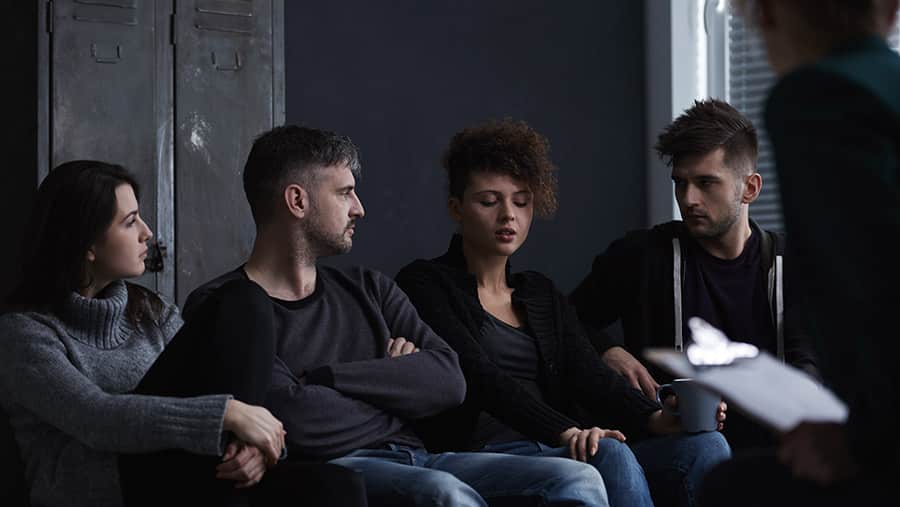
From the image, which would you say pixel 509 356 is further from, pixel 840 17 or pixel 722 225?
pixel 840 17

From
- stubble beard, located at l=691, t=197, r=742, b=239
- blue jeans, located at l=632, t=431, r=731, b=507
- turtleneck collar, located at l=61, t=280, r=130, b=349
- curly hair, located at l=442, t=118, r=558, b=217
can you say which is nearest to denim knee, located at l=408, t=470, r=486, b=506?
blue jeans, located at l=632, t=431, r=731, b=507

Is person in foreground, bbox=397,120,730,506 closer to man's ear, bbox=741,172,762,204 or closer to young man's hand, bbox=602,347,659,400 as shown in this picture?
young man's hand, bbox=602,347,659,400

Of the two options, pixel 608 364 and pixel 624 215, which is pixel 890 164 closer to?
pixel 608 364

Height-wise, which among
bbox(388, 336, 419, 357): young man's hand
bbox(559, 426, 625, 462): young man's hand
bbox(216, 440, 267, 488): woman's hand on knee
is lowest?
bbox(559, 426, 625, 462): young man's hand

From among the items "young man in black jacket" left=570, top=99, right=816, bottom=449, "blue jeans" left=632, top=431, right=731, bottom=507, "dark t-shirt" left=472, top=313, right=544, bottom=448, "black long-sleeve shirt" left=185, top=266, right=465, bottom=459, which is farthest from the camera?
"young man in black jacket" left=570, top=99, right=816, bottom=449

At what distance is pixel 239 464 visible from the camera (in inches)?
75.9

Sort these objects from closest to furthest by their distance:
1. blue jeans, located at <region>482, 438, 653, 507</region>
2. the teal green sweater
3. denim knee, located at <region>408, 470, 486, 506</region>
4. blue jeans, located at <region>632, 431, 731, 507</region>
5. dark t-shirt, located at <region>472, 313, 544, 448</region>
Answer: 1. the teal green sweater
2. denim knee, located at <region>408, 470, 486, 506</region>
3. blue jeans, located at <region>482, 438, 653, 507</region>
4. blue jeans, located at <region>632, 431, 731, 507</region>
5. dark t-shirt, located at <region>472, 313, 544, 448</region>

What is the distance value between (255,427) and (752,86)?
237 centimetres

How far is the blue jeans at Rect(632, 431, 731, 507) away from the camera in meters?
2.40

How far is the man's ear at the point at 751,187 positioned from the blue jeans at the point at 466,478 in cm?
103

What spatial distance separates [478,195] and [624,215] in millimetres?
1254

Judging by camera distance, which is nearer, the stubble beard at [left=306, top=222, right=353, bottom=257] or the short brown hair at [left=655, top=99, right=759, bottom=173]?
the stubble beard at [left=306, top=222, right=353, bottom=257]

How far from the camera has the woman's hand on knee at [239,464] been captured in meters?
1.93

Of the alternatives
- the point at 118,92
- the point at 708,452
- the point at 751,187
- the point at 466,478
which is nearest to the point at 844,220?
the point at 466,478
